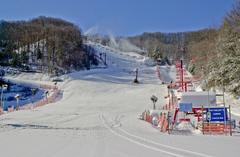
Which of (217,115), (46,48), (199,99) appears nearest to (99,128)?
(217,115)

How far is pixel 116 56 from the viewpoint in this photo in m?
194

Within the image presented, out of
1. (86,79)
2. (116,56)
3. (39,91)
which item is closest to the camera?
(39,91)

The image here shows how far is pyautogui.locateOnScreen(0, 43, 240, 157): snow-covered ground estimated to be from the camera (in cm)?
1327

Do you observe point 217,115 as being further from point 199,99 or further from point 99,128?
point 199,99

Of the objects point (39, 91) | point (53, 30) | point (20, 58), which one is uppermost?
point (53, 30)

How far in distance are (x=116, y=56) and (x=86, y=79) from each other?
10252 cm

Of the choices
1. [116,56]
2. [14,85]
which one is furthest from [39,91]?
[116,56]

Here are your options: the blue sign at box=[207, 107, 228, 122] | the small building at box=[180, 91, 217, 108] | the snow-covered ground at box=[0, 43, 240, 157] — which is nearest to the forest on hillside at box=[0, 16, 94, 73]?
the snow-covered ground at box=[0, 43, 240, 157]

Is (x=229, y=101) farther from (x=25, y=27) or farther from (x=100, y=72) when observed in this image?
(x=25, y=27)

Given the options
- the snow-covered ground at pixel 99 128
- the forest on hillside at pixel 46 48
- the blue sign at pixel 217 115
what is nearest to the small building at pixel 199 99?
the snow-covered ground at pixel 99 128

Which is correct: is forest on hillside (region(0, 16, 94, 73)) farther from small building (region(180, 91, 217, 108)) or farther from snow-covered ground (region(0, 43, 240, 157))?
small building (region(180, 91, 217, 108))

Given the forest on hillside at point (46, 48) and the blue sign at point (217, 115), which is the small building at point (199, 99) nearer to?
the blue sign at point (217, 115)

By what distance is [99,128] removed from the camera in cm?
2547

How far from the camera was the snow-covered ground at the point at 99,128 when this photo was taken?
13.3 m
